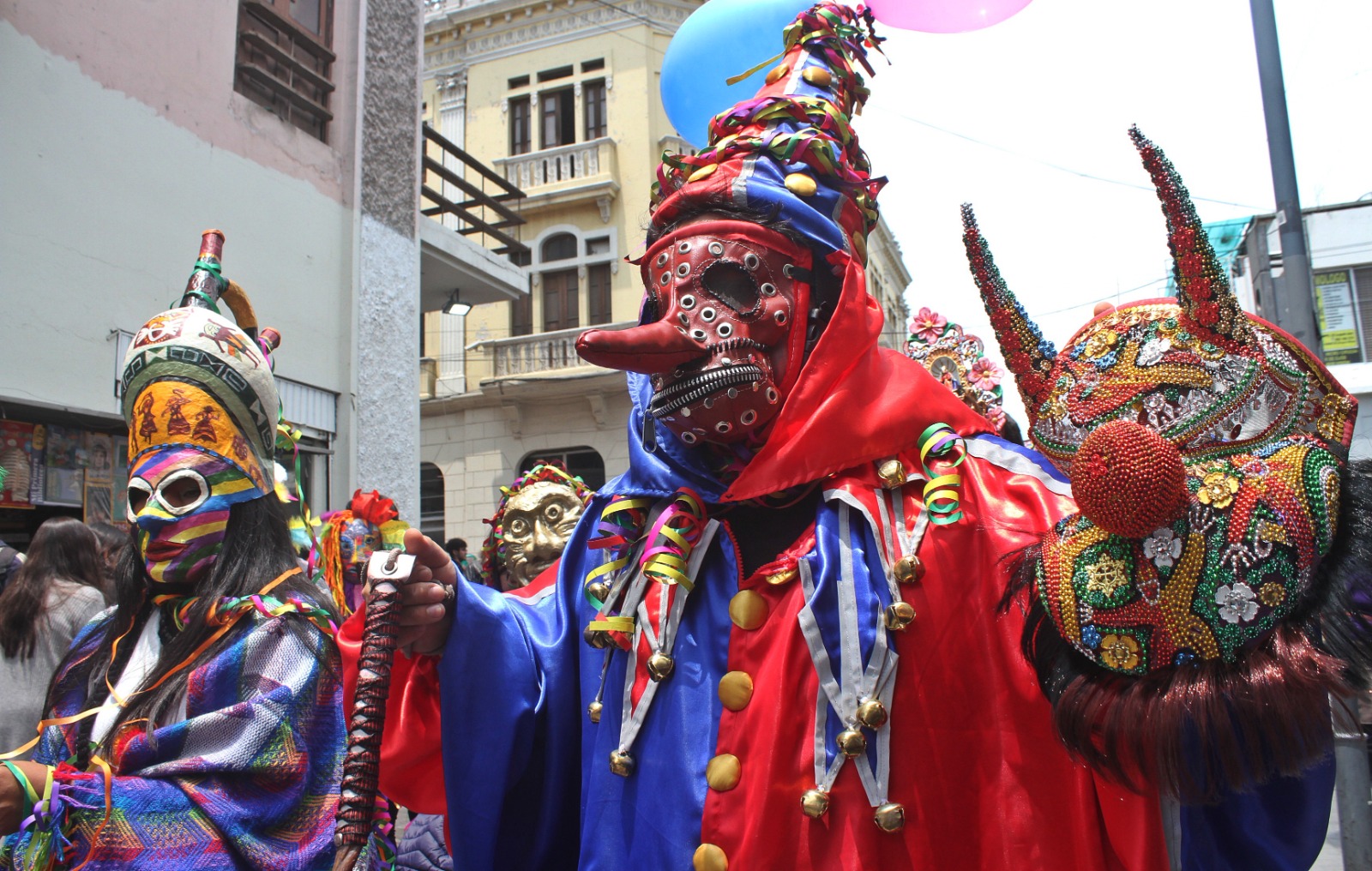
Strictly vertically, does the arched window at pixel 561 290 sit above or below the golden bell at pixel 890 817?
above

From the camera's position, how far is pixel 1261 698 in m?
1.14

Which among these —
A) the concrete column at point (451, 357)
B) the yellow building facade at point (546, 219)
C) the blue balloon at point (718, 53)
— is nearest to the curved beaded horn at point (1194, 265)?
the blue balloon at point (718, 53)

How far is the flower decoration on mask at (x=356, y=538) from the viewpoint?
472 cm

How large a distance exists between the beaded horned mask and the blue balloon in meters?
1.57

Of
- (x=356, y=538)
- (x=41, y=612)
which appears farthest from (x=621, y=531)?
(x=356, y=538)

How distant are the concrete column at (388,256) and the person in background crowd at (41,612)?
4671 millimetres

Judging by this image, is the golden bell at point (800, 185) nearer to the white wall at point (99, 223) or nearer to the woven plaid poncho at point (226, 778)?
the woven plaid poncho at point (226, 778)

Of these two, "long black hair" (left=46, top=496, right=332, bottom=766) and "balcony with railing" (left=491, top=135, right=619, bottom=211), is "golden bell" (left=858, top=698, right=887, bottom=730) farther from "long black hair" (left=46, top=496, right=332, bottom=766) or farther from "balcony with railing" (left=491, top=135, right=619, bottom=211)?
"balcony with railing" (left=491, top=135, right=619, bottom=211)

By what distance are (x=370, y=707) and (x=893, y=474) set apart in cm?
98

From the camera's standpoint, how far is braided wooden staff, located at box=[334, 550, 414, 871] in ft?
4.56

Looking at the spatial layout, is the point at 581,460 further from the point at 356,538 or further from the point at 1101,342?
the point at 1101,342

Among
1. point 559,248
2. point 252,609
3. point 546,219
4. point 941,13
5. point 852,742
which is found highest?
point 546,219

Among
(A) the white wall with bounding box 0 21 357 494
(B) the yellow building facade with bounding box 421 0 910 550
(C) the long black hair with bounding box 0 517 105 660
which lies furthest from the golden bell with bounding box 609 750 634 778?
(B) the yellow building facade with bounding box 421 0 910 550

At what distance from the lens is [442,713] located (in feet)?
6.08
